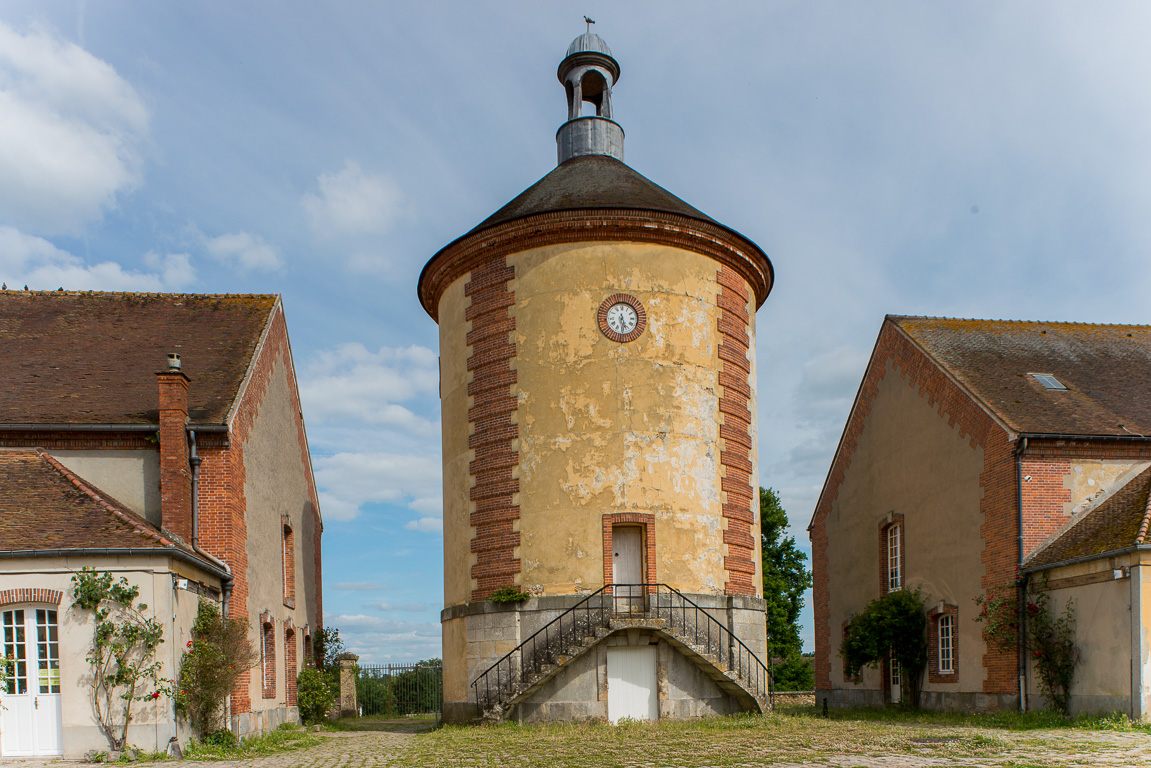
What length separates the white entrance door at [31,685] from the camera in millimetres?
14453

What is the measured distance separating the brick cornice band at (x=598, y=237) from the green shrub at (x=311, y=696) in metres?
9.93

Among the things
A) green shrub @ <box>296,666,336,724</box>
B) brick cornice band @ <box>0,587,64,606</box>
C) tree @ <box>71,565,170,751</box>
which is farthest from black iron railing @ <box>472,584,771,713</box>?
brick cornice band @ <box>0,587,64,606</box>

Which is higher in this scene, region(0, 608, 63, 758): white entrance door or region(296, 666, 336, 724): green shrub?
region(0, 608, 63, 758): white entrance door

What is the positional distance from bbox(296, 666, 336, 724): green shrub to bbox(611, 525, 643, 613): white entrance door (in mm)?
8385

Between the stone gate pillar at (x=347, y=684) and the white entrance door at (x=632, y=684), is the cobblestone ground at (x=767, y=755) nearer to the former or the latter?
the white entrance door at (x=632, y=684)

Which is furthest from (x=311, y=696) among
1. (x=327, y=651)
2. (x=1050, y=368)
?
(x=1050, y=368)

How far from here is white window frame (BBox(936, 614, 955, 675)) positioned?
848 inches

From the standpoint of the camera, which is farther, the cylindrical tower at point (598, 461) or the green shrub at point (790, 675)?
the green shrub at point (790, 675)

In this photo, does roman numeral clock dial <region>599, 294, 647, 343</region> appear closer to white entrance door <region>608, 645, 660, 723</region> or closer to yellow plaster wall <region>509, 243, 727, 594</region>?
yellow plaster wall <region>509, 243, 727, 594</region>

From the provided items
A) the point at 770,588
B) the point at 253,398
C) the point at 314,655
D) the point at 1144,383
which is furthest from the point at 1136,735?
the point at 770,588

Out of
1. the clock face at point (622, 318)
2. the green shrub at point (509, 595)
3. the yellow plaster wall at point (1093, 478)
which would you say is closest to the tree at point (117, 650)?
the green shrub at point (509, 595)

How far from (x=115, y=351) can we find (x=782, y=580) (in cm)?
2725

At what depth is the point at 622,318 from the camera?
20.7 m

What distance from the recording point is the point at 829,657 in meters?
27.5
